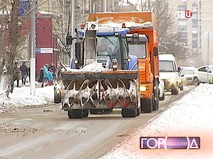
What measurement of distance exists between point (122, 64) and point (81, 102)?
2.44 metres

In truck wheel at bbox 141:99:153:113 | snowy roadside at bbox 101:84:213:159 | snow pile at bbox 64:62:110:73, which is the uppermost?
snow pile at bbox 64:62:110:73

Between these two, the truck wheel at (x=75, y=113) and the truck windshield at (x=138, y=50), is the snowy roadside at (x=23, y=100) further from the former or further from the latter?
the truck windshield at (x=138, y=50)

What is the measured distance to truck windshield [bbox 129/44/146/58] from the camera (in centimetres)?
2333

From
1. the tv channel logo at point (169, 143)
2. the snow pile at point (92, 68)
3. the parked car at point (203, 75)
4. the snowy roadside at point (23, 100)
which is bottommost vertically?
the parked car at point (203, 75)

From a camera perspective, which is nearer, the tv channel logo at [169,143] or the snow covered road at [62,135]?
the tv channel logo at [169,143]

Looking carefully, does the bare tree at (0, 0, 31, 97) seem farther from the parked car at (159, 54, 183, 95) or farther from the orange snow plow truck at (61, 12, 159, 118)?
the parked car at (159, 54, 183, 95)

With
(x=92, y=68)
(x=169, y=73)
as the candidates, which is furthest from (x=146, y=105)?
(x=169, y=73)

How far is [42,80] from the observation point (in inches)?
1831

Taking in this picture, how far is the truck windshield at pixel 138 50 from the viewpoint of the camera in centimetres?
2333

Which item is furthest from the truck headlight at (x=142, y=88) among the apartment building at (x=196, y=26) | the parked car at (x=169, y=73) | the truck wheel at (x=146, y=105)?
the apartment building at (x=196, y=26)

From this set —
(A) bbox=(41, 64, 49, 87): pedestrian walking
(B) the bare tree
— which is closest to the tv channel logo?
(B) the bare tree

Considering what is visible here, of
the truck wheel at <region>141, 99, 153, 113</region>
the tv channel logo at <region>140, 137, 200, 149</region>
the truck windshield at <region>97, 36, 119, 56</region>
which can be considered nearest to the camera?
the tv channel logo at <region>140, 137, 200, 149</region>

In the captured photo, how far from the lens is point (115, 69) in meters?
20.3

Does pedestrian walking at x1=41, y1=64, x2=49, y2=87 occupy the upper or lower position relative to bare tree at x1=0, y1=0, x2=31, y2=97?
lower
